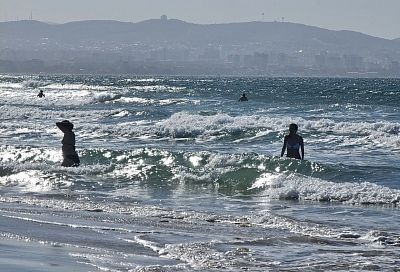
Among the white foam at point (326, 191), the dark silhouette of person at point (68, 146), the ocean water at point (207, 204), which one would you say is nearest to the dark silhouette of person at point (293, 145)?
the ocean water at point (207, 204)

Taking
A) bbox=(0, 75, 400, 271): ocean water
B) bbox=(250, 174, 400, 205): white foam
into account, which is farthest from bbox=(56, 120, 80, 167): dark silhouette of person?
bbox=(250, 174, 400, 205): white foam

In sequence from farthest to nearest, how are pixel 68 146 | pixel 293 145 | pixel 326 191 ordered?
pixel 68 146 → pixel 293 145 → pixel 326 191

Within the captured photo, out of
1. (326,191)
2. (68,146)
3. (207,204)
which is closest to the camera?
(207,204)

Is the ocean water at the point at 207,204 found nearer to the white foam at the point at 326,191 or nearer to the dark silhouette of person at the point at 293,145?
the white foam at the point at 326,191

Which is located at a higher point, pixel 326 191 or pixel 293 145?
pixel 293 145

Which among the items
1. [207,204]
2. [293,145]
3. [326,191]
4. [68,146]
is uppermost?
[293,145]

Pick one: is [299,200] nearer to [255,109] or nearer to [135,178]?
[135,178]

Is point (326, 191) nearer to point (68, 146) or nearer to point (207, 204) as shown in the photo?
point (207, 204)

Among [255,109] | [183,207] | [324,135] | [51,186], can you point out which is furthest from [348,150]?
[255,109]

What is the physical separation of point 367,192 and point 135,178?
5.75m

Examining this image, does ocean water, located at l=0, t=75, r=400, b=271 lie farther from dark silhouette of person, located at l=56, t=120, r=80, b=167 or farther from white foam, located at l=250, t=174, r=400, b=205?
dark silhouette of person, located at l=56, t=120, r=80, b=167

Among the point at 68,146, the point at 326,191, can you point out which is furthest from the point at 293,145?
the point at 68,146

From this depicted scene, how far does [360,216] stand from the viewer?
1395 centimetres

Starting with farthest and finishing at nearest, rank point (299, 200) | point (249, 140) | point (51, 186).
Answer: point (249, 140) < point (51, 186) < point (299, 200)
